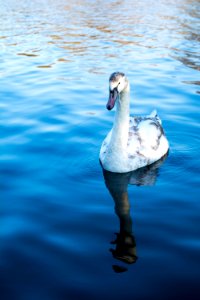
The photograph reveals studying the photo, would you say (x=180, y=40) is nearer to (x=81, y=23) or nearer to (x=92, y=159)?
(x=81, y=23)

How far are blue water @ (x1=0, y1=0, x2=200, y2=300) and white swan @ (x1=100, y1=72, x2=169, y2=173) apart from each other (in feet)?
0.76

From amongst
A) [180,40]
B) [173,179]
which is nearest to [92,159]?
[173,179]

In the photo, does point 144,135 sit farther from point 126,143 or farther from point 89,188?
point 89,188

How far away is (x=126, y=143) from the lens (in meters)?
10.1

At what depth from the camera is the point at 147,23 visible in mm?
30969

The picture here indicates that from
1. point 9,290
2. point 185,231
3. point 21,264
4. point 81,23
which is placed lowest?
point 9,290

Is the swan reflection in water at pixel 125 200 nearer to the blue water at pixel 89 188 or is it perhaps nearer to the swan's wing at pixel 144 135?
the blue water at pixel 89 188

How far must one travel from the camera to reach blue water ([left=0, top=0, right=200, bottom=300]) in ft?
21.9

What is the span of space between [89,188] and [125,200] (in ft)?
2.55

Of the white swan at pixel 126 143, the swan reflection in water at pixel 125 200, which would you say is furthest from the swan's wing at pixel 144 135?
the swan reflection in water at pixel 125 200

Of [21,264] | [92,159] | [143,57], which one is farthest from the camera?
[143,57]

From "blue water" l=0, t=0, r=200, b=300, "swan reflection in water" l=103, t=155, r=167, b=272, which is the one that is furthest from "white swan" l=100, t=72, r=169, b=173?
"blue water" l=0, t=0, r=200, b=300

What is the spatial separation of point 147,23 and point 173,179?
74.7ft

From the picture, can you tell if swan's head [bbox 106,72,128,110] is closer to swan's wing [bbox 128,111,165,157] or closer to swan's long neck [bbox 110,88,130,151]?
swan's long neck [bbox 110,88,130,151]
